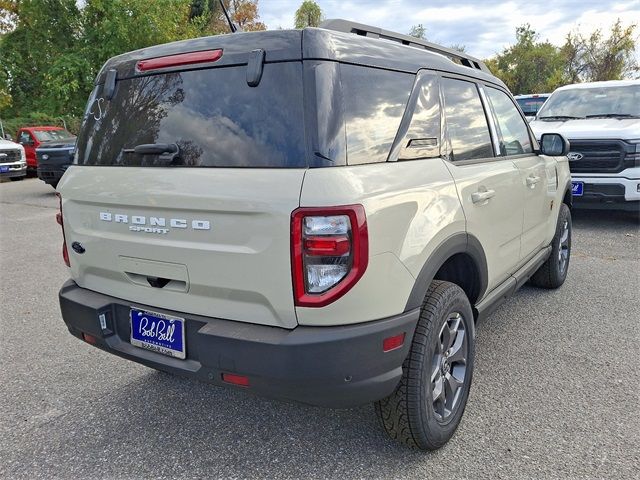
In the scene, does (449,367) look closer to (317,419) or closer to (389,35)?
(317,419)

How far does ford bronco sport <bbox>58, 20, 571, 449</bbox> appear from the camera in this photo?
6.26 ft

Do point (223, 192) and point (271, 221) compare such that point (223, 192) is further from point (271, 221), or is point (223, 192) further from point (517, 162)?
point (517, 162)

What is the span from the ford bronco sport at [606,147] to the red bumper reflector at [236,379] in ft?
21.5

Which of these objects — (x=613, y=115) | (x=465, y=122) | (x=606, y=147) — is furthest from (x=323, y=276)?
(x=613, y=115)

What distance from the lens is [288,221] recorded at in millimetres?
1870

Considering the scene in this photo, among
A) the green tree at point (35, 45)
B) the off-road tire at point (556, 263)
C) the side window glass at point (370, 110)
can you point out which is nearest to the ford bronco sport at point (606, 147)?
the off-road tire at point (556, 263)

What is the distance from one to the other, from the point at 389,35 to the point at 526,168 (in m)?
1.43

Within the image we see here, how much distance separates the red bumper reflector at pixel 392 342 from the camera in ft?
6.52

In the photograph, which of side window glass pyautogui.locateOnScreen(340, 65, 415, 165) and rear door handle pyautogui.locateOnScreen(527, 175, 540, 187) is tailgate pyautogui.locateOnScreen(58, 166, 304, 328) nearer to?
side window glass pyautogui.locateOnScreen(340, 65, 415, 165)

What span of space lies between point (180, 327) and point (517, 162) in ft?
8.11

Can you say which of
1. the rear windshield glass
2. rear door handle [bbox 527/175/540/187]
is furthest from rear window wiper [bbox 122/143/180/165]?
A: rear door handle [bbox 527/175/540/187]

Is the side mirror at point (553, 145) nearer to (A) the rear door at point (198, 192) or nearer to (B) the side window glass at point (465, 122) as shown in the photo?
(B) the side window glass at point (465, 122)

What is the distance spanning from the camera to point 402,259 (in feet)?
6.74

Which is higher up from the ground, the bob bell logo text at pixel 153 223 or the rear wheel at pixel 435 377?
the bob bell logo text at pixel 153 223
